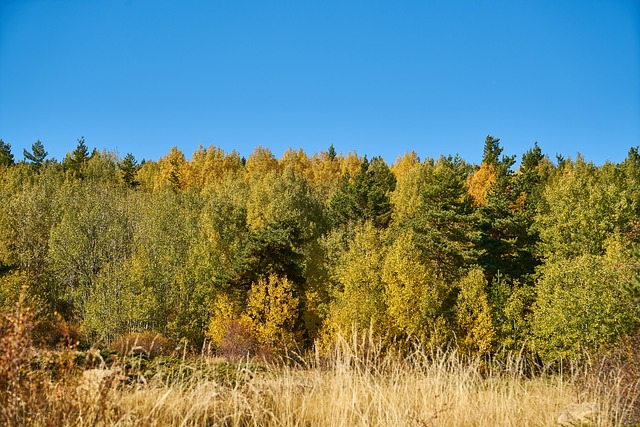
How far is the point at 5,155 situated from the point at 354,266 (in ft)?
197

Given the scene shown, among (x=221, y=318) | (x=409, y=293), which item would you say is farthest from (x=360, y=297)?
(x=221, y=318)

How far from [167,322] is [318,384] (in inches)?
1195

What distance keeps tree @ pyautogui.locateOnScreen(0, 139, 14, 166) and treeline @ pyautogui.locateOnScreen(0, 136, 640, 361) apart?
2166 cm

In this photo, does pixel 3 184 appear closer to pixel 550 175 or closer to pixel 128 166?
pixel 128 166

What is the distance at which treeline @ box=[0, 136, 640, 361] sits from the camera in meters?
25.3

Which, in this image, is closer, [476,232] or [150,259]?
[476,232]

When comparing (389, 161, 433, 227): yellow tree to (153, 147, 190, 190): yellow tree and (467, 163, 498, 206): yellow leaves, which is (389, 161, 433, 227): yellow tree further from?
(153, 147, 190, 190): yellow tree

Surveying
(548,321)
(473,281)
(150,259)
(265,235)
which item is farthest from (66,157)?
(548,321)

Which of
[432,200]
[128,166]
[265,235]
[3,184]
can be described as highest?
[128,166]

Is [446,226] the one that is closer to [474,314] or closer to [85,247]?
[474,314]

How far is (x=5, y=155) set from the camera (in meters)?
64.3

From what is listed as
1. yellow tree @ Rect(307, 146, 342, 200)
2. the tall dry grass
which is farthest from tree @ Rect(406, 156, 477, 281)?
yellow tree @ Rect(307, 146, 342, 200)

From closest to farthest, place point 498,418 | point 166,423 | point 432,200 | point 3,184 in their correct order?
1. point 166,423
2. point 498,418
3. point 432,200
4. point 3,184

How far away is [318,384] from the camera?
4852 mm
